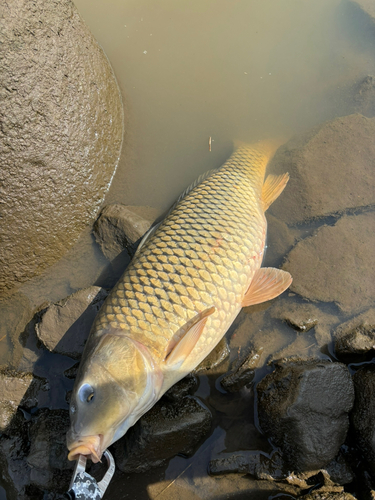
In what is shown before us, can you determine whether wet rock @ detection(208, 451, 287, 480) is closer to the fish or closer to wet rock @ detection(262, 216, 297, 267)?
the fish

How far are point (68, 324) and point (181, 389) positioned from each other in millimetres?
1106

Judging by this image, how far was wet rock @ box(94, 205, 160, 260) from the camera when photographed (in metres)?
3.27

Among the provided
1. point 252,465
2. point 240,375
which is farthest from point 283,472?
point 240,375

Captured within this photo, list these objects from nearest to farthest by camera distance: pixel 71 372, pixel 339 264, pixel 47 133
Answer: pixel 71 372, pixel 47 133, pixel 339 264

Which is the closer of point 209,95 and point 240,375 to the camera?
point 240,375

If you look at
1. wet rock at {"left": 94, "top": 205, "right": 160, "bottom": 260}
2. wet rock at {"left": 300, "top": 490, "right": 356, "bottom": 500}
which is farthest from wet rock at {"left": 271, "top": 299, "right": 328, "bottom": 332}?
wet rock at {"left": 94, "top": 205, "right": 160, "bottom": 260}

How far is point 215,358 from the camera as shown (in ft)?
9.29

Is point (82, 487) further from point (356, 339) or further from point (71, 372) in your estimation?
point (356, 339)

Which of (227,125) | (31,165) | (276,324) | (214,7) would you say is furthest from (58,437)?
(214,7)

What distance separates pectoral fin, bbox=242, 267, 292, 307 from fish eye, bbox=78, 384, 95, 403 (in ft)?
4.43

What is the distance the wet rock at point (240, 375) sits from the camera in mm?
2673

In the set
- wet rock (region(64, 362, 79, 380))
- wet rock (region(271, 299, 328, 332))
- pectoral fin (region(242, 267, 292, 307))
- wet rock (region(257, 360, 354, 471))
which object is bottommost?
wet rock (region(64, 362, 79, 380))

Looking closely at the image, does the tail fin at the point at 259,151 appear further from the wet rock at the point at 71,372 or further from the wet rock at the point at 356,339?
the wet rock at the point at 71,372

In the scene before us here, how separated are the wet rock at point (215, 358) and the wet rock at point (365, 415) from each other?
40.6 inches
